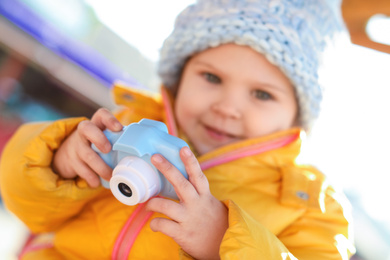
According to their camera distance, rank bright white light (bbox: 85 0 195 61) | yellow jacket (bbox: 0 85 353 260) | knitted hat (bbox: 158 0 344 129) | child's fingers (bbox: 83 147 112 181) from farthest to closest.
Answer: bright white light (bbox: 85 0 195 61) → knitted hat (bbox: 158 0 344 129) → yellow jacket (bbox: 0 85 353 260) → child's fingers (bbox: 83 147 112 181)

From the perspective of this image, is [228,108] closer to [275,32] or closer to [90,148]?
[275,32]

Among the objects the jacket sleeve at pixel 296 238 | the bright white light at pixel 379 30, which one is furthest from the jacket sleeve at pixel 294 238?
the bright white light at pixel 379 30

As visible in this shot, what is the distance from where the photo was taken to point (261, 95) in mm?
926

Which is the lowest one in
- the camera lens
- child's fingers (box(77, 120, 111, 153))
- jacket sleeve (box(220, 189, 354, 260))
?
jacket sleeve (box(220, 189, 354, 260))

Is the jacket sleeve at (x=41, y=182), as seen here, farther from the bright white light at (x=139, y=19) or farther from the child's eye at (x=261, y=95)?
the bright white light at (x=139, y=19)

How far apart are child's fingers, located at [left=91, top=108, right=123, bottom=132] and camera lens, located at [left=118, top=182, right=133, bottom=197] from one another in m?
0.11

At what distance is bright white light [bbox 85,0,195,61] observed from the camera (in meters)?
1.31

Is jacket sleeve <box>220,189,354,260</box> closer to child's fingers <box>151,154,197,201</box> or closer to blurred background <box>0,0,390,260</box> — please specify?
child's fingers <box>151,154,197,201</box>

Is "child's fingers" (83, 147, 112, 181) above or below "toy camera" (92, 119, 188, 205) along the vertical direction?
below

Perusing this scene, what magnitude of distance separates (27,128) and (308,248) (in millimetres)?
639

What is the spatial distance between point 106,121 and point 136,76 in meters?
1.21

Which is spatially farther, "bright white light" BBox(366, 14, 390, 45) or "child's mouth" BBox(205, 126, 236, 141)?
"child's mouth" BBox(205, 126, 236, 141)

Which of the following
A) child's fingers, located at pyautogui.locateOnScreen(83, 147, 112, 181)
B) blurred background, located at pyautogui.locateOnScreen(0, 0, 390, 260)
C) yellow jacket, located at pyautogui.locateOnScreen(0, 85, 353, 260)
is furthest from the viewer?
blurred background, located at pyautogui.locateOnScreen(0, 0, 390, 260)

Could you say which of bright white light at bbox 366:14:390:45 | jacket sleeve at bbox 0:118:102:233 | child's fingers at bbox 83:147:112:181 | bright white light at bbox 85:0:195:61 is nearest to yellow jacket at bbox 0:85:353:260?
jacket sleeve at bbox 0:118:102:233
